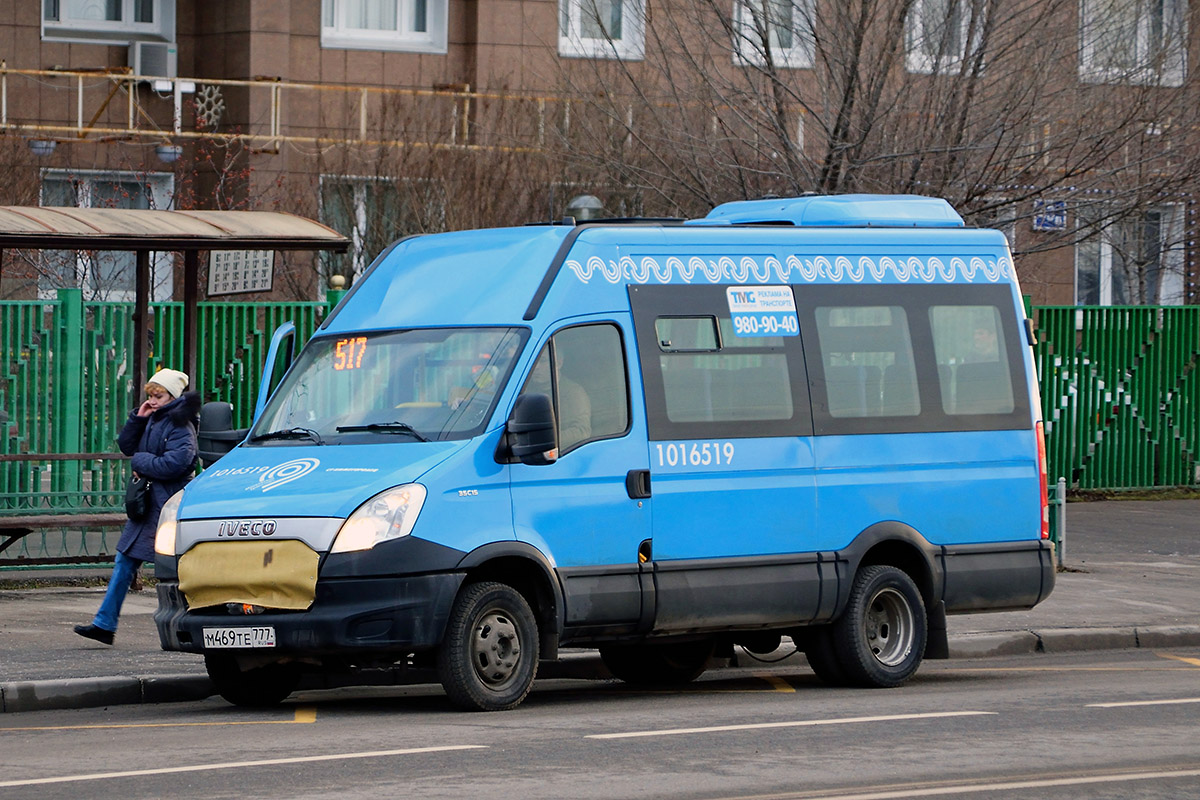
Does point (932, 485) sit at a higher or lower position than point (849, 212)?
lower

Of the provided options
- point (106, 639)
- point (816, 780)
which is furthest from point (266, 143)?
point (816, 780)

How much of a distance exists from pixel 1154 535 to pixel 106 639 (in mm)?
11875

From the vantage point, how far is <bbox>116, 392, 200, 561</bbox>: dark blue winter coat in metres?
12.6

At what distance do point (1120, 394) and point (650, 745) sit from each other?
640 inches

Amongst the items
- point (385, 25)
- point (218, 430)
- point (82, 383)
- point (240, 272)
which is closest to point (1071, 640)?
point (218, 430)

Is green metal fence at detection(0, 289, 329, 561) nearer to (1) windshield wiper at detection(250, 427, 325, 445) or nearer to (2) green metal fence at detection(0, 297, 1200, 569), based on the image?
(2) green metal fence at detection(0, 297, 1200, 569)

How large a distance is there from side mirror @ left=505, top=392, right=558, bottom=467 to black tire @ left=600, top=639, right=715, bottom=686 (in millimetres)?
2383

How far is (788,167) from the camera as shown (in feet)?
63.8

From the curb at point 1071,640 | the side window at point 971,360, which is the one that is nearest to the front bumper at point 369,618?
the side window at point 971,360

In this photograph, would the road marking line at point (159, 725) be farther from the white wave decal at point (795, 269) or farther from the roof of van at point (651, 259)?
the white wave decal at point (795, 269)

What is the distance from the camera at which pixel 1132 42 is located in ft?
68.9

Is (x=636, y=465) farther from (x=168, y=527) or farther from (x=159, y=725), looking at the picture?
(x=159, y=725)

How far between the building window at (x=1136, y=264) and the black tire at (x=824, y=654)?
51.6 ft

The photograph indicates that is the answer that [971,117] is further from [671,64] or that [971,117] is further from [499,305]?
[499,305]
